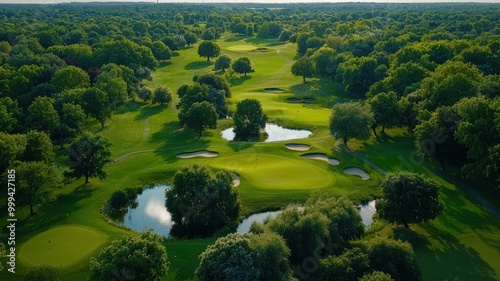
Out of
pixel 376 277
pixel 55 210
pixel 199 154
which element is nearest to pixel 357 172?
pixel 199 154

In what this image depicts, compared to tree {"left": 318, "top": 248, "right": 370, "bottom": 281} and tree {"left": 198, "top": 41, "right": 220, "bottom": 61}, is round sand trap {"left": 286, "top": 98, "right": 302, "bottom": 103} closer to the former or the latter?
tree {"left": 198, "top": 41, "right": 220, "bottom": 61}

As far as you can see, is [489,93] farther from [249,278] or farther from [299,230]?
[249,278]

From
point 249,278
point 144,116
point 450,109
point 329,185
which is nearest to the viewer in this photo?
point 249,278

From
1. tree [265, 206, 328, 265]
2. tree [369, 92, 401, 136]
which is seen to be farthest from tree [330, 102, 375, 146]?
tree [265, 206, 328, 265]

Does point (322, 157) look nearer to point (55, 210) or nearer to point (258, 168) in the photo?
point (258, 168)

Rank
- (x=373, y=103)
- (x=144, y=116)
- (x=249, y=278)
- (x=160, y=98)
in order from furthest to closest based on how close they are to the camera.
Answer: (x=160, y=98), (x=144, y=116), (x=373, y=103), (x=249, y=278)

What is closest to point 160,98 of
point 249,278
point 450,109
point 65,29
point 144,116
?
point 144,116

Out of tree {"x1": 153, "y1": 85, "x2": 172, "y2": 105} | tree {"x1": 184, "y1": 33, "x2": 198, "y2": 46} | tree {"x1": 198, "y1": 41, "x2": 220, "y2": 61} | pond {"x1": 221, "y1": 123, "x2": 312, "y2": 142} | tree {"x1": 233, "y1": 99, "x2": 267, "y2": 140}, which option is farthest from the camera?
tree {"x1": 184, "y1": 33, "x2": 198, "y2": 46}
